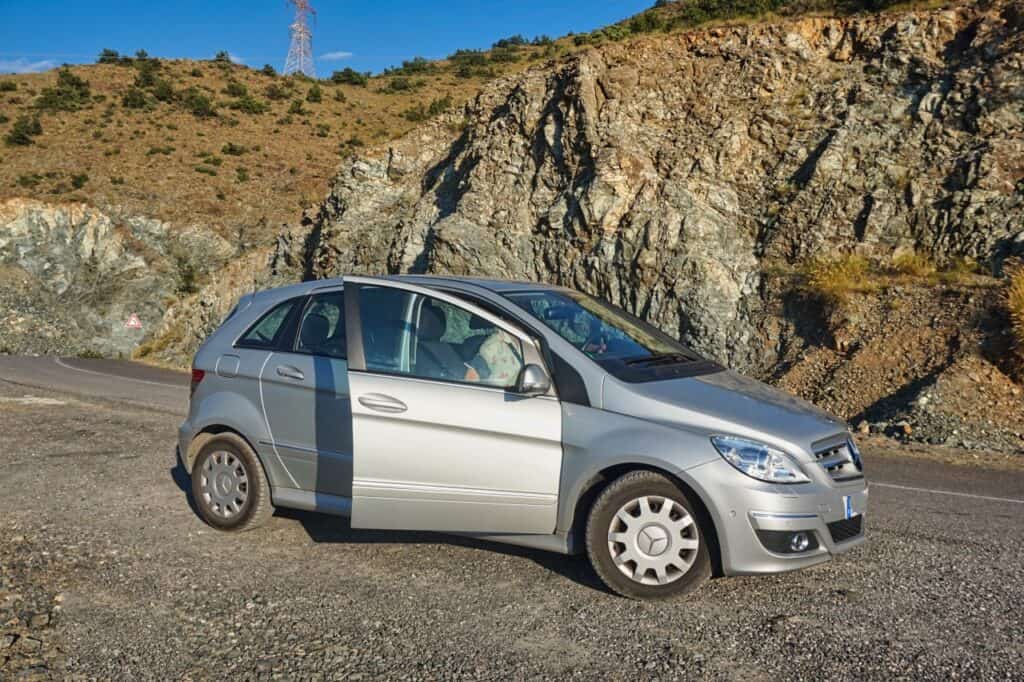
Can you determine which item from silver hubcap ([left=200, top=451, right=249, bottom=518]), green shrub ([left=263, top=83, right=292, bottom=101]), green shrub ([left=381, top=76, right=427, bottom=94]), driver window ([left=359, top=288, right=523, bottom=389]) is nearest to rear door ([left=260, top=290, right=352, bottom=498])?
driver window ([left=359, top=288, right=523, bottom=389])

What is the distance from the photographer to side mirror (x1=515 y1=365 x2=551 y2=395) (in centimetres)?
479

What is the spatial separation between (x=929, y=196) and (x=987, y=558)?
13030 millimetres

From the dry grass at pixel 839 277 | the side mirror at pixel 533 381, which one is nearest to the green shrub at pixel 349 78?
the dry grass at pixel 839 277

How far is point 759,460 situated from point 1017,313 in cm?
1026

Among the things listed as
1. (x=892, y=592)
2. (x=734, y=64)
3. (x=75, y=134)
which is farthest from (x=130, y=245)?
(x=892, y=592)

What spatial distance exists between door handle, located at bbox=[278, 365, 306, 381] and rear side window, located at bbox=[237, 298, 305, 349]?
25 cm

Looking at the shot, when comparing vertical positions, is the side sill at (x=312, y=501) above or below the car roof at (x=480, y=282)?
below

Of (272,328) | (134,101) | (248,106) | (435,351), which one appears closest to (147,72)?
(134,101)

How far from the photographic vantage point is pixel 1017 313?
12.8m

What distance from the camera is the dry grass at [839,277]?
15.6m

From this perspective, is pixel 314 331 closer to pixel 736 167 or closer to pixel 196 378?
pixel 196 378

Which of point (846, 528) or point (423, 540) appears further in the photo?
point (423, 540)

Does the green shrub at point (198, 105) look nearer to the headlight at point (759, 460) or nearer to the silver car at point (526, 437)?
the silver car at point (526, 437)

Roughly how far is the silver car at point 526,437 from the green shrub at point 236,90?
185 ft
